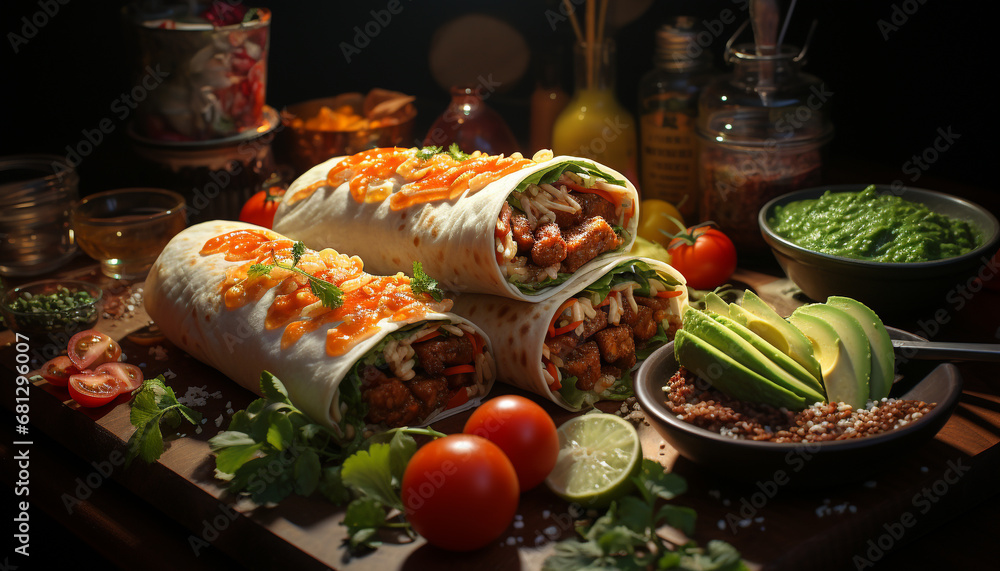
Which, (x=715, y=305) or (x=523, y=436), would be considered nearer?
(x=523, y=436)

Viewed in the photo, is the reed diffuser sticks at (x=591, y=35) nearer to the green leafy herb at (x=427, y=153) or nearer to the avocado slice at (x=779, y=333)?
the green leafy herb at (x=427, y=153)

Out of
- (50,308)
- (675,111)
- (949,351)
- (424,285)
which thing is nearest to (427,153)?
(424,285)

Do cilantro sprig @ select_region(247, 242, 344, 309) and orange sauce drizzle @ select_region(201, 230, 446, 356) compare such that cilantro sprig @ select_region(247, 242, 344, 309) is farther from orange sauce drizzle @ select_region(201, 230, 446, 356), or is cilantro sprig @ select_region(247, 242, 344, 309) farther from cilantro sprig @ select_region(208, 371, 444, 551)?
cilantro sprig @ select_region(208, 371, 444, 551)

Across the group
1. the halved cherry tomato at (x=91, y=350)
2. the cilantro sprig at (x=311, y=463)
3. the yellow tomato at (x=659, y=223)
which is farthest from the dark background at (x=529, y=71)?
the cilantro sprig at (x=311, y=463)

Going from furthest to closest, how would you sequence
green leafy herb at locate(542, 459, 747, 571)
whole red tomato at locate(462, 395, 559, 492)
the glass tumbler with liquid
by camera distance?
the glass tumbler with liquid
whole red tomato at locate(462, 395, 559, 492)
green leafy herb at locate(542, 459, 747, 571)

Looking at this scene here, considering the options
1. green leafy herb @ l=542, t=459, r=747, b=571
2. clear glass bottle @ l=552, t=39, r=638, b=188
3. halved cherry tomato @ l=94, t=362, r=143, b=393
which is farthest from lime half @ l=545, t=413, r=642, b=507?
clear glass bottle @ l=552, t=39, r=638, b=188

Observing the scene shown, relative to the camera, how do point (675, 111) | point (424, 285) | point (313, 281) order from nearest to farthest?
point (313, 281) < point (424, 285) < point (675, 111)

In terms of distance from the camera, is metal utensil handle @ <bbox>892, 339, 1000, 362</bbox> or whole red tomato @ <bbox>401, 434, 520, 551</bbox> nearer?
whole red tomato @ <bbox>401, 434, 520, 551</bbox>

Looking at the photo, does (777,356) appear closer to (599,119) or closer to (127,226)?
(599,119)
